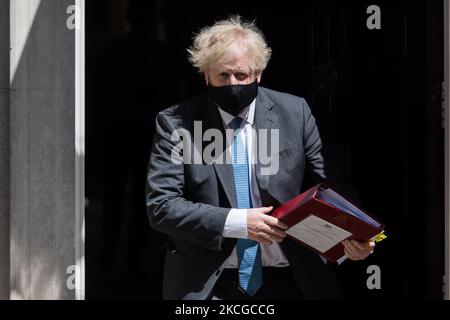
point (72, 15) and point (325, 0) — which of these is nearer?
point (72, 15)

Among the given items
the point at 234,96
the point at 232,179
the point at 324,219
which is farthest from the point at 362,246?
the point at 234,96

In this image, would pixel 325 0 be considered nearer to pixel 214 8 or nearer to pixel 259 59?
pixel 214 8

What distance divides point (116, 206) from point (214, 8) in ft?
4.33

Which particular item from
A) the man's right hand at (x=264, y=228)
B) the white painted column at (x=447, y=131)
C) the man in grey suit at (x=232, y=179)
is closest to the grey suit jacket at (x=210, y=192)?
the man in grey suit at (x=232, y=179)

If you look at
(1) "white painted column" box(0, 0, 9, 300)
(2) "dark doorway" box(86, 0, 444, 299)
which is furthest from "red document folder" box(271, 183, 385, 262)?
(1) "white painted column" box(0, 0, 9, 300)

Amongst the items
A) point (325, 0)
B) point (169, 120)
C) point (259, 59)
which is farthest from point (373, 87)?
point (169, 120)

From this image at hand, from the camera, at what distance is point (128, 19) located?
4.59 m

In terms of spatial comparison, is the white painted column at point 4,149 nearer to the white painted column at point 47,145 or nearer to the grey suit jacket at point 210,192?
the white painted column at point 47,145

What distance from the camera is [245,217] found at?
132 inches

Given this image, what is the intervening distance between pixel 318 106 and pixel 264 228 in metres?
1.65

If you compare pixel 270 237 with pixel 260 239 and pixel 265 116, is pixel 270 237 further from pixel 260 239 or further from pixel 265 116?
pixel 265 116

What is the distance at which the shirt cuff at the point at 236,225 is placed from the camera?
132 inches

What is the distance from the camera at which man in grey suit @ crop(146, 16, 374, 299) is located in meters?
3.45

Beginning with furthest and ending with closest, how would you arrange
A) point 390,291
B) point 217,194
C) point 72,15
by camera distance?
point 390,291 < point 72,15 < point 217,194
